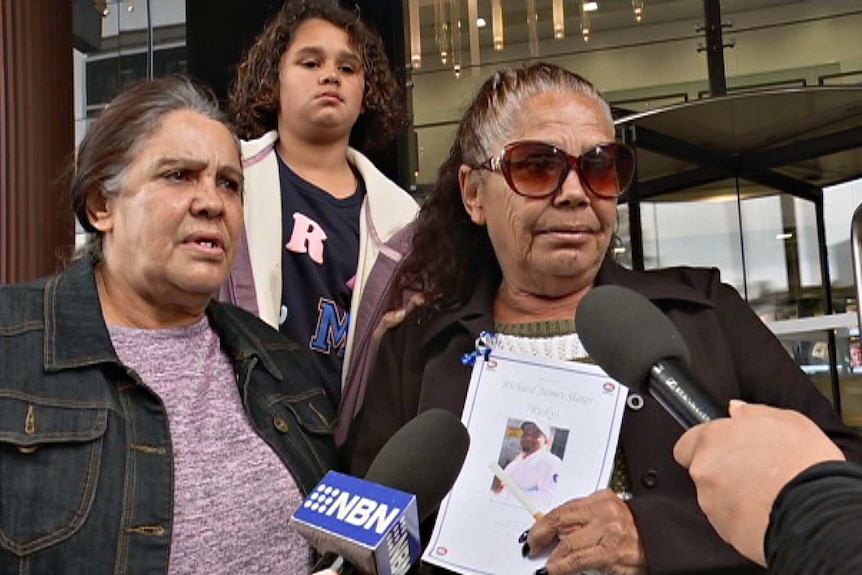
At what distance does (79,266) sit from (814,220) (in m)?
3.56

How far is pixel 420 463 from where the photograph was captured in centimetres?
120

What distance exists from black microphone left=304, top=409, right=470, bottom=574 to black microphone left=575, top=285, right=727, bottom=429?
22cm

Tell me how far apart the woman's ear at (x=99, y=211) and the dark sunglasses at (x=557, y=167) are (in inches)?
26.7

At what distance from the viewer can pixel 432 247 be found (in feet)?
6.12

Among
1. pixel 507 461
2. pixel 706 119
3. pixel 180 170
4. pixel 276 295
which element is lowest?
pixel 507 461

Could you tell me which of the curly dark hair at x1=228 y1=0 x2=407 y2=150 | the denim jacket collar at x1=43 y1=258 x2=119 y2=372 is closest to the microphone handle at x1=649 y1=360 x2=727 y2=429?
the denim jacket collar at x1=43 y1=258 x2=119 y2=372

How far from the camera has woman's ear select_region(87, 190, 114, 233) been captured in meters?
1.68

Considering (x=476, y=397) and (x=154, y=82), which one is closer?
(x=476, y=397)

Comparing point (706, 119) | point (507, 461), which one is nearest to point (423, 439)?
point (507, 461)

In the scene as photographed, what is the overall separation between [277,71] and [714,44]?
143 inches

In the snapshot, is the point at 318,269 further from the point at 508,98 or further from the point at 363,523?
the point at 363,523

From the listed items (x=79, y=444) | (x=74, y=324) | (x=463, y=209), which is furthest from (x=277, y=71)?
(x=79, y=444)

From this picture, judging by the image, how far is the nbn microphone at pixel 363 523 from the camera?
1.02m

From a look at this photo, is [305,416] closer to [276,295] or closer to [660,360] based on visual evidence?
[276,295]
